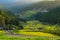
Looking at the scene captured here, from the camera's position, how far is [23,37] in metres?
10.7

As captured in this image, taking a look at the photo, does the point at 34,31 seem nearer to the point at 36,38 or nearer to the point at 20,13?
the point at 36,38

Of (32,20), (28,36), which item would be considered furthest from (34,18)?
(28,36)

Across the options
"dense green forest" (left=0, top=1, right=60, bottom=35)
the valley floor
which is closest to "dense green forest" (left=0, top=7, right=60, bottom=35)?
"dense green forest" (left=0, top=1, right=60, bottom=35)

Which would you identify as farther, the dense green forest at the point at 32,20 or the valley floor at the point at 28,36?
the dense green forest at the point at 32,20

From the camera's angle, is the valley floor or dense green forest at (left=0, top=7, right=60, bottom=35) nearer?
the valley floor

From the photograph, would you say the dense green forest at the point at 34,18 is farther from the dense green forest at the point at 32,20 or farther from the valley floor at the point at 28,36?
the valley floor at the point at 28,36

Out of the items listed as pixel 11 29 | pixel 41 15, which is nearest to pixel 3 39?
pixel 11 29

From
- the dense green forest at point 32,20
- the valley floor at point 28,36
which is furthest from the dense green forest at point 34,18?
the valley floor at point 28,36

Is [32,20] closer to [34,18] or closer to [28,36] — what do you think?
[34,18]

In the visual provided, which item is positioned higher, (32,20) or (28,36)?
(32,20)

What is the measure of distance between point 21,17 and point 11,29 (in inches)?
29.8

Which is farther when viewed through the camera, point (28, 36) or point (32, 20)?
point (32, 20)

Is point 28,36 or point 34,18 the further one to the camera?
point 34,18

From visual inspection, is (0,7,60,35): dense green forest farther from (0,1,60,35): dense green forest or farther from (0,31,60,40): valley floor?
(0,31,60,40): valley floor
